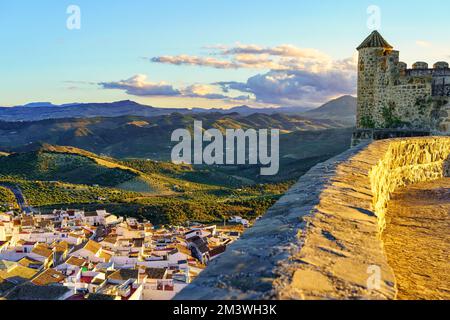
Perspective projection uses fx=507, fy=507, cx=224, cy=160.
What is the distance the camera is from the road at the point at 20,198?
42.0 m

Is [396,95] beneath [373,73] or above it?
beneath

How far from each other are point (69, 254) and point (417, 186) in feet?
71.9

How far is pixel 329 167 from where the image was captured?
212 inches

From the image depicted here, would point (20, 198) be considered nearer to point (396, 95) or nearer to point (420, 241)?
point (396, 95)

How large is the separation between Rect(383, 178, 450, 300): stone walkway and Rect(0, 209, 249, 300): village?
824cm

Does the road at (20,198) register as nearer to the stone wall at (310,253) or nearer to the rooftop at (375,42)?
the rooftop at (375,42)

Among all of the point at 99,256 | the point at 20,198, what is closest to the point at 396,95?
the point at 99,256

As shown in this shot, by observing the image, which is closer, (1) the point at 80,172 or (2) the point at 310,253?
(2) the point at 310,253

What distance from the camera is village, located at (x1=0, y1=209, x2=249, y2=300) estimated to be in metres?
18.3

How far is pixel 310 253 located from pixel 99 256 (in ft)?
80.1

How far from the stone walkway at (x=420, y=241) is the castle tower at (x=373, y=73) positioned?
527 cm

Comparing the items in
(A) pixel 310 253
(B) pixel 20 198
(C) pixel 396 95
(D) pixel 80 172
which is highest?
(C) pixel 396 95
